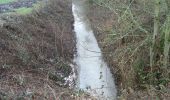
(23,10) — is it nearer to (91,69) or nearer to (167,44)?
(91,69)

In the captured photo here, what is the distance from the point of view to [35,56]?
21328mm

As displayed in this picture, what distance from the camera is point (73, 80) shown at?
854 inches

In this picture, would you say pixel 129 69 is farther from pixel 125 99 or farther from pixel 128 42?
pixel 125 99

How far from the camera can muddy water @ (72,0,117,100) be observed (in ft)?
65.7

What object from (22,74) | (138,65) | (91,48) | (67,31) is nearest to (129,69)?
(138,65)

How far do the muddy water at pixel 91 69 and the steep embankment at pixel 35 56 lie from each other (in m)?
0.80

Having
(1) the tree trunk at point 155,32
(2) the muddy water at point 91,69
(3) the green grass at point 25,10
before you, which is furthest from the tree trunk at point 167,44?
(3) the green grass at point 25,10

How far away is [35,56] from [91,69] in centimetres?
418

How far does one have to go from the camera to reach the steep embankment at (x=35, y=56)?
610 inches

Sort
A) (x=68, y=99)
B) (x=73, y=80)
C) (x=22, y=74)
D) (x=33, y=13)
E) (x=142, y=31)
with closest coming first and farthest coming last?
(x=68, y=99) < (x=22, y=74) < (x=142, y=31) < (x=73, y=80) < (x=33, y=13)

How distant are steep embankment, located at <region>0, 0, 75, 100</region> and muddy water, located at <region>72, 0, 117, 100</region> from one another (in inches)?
31.6

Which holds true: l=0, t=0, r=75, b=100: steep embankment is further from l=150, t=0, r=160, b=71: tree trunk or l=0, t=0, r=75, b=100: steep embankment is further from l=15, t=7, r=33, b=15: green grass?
l=150, t=0, r=160, b=71: tree trunk

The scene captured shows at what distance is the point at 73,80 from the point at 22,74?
4500 mm

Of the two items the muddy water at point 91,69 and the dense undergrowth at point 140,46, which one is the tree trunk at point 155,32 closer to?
the dense undergrowth at point 140,46
